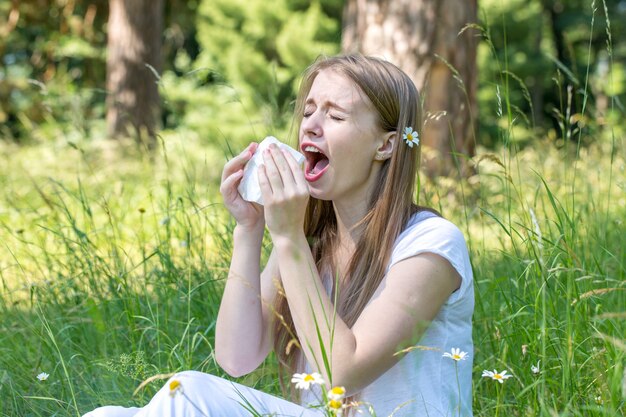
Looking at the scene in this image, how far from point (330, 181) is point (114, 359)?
2.84ft

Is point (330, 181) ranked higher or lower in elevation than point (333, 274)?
higher

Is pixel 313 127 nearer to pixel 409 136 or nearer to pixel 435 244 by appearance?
pixel 409 136

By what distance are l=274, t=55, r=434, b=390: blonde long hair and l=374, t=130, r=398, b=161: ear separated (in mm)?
15

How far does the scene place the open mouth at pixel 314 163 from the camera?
1930 mm

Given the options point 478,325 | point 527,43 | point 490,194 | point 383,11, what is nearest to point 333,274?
point 478,325

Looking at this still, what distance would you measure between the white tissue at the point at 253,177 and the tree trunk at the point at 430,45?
9.40 feet

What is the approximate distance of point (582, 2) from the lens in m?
21.9

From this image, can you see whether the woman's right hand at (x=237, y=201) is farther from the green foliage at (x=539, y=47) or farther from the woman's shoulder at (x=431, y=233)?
the green foliage at (x=539, y=47)

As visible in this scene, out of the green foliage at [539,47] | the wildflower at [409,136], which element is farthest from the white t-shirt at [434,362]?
the green foliage at [539,47]

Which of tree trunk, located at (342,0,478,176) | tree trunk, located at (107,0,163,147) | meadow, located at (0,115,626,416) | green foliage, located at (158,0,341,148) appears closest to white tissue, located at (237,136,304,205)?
meadow, located at (0,115,626,416)

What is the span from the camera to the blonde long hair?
191 cm

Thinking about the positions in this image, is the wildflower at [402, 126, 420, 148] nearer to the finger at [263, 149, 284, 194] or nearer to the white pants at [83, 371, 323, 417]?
the finger at [263, 149, 284, 194]

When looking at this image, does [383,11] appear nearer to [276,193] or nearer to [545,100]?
[276,193]

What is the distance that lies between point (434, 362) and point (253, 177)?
62 centimetres
